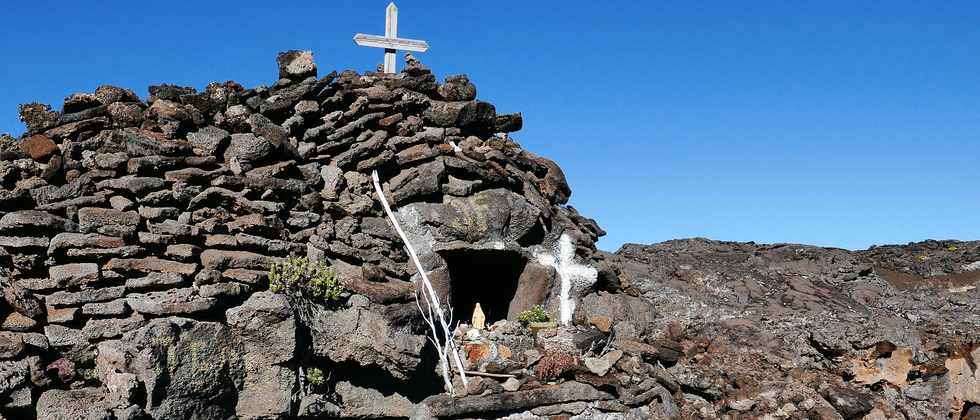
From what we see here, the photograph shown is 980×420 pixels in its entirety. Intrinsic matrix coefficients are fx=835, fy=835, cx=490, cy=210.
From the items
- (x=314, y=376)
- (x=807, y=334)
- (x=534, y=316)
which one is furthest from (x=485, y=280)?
(x=807, y=334)

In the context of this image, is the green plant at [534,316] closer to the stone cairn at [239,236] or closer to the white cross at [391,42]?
the stone cairn at [239,236]

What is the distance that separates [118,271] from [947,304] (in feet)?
57.1

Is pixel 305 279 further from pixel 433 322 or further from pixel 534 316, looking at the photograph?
pixel 534 316

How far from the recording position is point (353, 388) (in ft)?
46.1

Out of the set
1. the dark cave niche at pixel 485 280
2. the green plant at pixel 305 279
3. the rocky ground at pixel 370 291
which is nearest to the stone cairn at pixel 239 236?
the rocky ground at pixel 370 291

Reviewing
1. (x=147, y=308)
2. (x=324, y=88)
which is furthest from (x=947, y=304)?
(x=147, y=308)

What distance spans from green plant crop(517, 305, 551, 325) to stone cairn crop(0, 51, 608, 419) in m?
0.53

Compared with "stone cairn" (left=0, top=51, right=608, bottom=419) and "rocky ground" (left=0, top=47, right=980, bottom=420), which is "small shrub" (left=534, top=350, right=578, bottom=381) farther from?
"stone cairn" (left=0, top=51, right=608, bottom=419)

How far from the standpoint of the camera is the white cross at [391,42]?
1898 centimetres

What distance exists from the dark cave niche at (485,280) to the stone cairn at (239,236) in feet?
1.19

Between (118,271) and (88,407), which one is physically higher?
(118,271)

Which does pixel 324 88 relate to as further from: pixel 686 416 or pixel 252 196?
pixel 686 416

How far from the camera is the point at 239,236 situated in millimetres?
13633

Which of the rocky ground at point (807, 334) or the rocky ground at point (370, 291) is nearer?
the rocky ground at point (370, 291)
